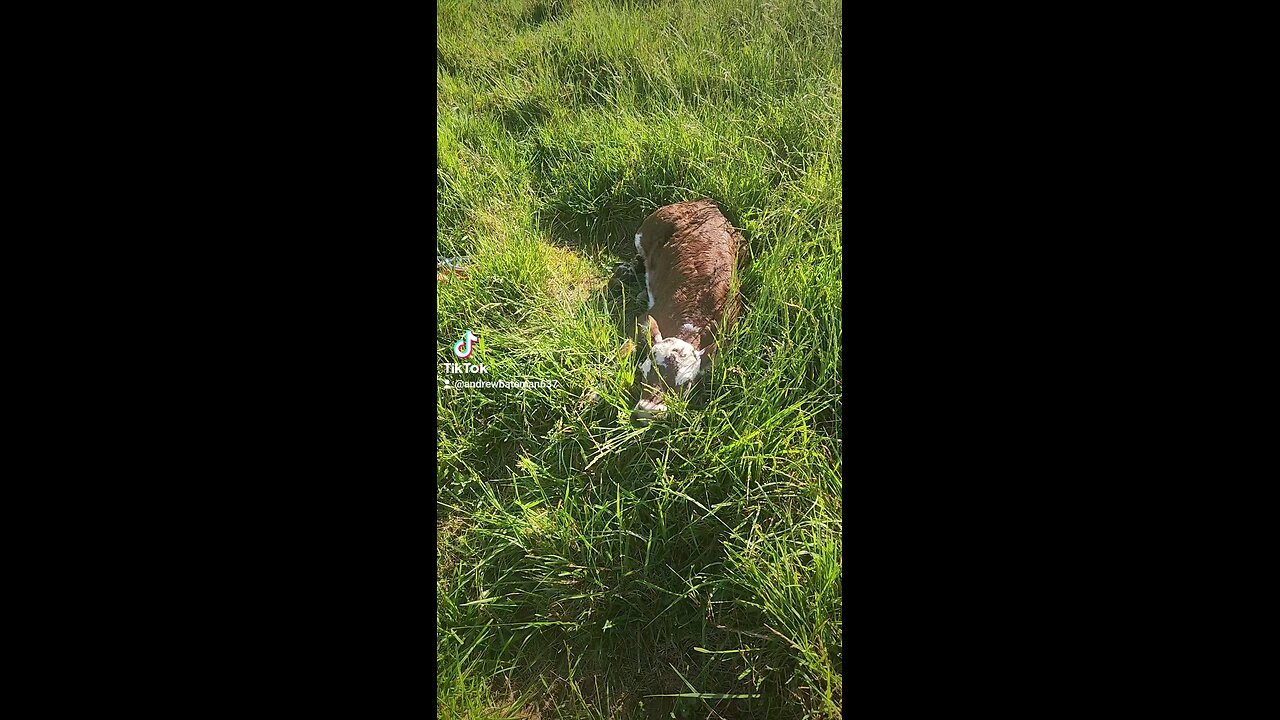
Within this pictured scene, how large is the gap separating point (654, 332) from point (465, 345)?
0.38 meters

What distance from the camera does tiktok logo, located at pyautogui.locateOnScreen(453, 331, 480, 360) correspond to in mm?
1345

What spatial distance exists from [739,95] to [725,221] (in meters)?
0.27

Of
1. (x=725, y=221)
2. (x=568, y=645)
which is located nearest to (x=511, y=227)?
(x=725, y=221)

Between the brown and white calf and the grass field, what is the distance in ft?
0.11

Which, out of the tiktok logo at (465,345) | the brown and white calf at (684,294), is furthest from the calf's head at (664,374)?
the tiktok logo at (465,345)

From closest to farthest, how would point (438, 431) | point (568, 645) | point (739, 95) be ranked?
point (568, 645)
point (438, 431)
point (739, 95)

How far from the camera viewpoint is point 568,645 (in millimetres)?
1180

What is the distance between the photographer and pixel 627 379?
1.30 meters

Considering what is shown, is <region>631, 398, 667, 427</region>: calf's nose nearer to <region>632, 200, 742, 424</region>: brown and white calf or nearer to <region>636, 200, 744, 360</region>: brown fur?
<region>632, 200, 742, 424</region>: brown and white calf

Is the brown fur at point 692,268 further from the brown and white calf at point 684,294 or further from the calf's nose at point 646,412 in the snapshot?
the calf's nose at point 646,412

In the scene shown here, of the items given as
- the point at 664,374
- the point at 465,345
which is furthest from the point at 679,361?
the point at 465,345

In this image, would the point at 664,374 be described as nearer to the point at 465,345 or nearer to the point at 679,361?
the point at 679,361

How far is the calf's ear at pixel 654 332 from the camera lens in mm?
1309

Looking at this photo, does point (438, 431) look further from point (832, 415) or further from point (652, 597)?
point (832, 415)
